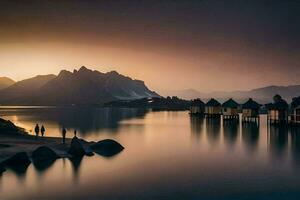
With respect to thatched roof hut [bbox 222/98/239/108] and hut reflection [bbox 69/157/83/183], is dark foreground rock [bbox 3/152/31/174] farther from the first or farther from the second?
thatched roof hut [bbox 222/98/239/108]

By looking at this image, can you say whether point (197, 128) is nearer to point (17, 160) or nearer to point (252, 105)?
point (252, 105)

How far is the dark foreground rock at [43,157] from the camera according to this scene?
29.5 m

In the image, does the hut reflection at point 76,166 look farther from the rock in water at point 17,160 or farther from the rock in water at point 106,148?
the rock in water at point 106,148

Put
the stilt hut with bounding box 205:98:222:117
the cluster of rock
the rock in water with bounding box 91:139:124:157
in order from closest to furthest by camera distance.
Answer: the cluster of rock
the rock in water with bounding box 91:139:124:157
the stilt hut with bounding box 205:98:222:117

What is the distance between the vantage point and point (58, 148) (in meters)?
35.8

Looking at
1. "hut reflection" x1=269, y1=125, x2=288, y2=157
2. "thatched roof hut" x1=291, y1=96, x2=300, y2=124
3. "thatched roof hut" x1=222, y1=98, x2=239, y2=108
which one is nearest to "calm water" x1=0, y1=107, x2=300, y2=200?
"hut reflection" x1=269, y1=125, x2=288, y2=157

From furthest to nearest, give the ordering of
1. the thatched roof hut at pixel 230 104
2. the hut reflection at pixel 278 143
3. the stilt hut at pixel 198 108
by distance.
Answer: the stilt hut at pixel 198 108, the thatched roof hut at pixel 230 104, the hut reflection at pixel 278 143

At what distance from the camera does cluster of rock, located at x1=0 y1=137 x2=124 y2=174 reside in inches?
1099

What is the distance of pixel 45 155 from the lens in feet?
101

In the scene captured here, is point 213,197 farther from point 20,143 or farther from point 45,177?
point 20,143

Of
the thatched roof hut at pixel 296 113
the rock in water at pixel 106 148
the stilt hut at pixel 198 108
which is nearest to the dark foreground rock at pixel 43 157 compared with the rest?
the rock in water at pixel 106 148

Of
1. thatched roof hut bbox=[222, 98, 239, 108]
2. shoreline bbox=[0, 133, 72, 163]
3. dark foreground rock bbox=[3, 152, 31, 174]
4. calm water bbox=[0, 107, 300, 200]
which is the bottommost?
calm water bbox=[0, 107, 300, 200]

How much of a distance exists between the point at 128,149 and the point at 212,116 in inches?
2506

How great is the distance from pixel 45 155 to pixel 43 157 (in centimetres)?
30
